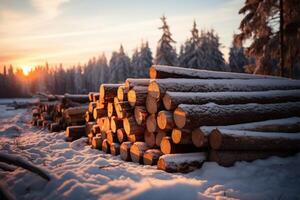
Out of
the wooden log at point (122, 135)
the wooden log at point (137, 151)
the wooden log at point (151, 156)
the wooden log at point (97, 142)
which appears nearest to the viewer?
the wooden log at point (151, 156)

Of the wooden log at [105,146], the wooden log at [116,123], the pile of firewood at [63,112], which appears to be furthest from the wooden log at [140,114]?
the pile of firewood at [63,112]

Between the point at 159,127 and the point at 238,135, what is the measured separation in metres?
1.77

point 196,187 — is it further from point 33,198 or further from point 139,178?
point 33,198

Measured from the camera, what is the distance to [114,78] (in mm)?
51375

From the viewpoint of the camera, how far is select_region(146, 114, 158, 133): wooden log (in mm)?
6204

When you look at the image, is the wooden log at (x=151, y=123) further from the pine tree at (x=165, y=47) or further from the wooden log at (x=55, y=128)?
the pine tree at (x=165, y=47)

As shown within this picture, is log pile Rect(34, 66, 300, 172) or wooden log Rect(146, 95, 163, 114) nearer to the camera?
log pile Rect(34, 66, 300, 172)

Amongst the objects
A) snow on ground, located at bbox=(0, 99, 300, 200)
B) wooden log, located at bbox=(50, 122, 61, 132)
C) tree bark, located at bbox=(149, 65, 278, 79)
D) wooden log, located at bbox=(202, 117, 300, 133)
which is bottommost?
wooden log, located at bbox=(50, 122, 61, 132)

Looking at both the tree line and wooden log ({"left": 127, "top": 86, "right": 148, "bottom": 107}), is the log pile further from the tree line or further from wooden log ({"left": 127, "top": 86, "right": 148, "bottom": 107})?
the tree line

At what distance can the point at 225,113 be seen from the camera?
5746mm

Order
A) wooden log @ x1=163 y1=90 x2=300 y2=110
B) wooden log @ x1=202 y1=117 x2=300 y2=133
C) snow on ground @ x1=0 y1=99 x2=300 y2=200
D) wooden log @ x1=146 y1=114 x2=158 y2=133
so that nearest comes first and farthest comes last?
snow on ground @ x1=0 y1=99 x2=300 y2=200
wooden log @ x1=202 y1=117 x2=300 y2=133
wooden log @ x1=163 y1=90 x2=300 y2=110
wooden log @ x1=146 y1=114 x2=158 y2=133

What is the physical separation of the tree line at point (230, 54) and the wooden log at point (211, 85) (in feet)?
18.1

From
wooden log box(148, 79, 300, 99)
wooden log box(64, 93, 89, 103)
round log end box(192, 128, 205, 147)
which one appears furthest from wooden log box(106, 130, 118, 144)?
wooden log box(64, 93, 89, 103)

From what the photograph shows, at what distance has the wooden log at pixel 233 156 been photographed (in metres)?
5.23
